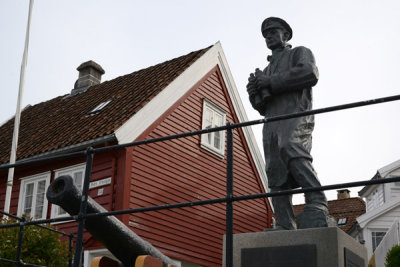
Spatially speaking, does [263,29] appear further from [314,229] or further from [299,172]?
[314,229]

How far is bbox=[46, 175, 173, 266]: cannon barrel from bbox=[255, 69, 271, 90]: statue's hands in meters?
1.70

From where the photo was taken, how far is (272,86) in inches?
205

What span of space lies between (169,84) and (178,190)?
8.60 feet

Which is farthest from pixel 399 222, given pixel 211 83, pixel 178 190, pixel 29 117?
pixel 29 117

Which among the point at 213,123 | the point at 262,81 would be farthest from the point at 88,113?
the point at 262,81

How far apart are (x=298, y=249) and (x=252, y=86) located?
161cm

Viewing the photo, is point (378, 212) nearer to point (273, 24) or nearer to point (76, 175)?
point (76, 175)

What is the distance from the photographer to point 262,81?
5258 mm

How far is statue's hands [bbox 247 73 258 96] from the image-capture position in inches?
210

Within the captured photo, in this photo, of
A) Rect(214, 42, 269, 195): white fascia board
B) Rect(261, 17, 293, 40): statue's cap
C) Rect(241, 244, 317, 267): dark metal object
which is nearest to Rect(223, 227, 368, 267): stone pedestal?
Rect(241, 244, 317, 267): dark metal object

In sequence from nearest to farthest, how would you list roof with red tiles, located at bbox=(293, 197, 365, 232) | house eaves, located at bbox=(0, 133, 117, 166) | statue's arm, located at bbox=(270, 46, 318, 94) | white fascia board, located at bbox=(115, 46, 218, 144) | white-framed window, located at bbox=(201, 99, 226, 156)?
1. statue's arm, located at bbox=(270, 46, 318, 94)
2. house eaves, located at bbox=(0, 133, 117, 166)
3. white fascia board, located at bbox=(115, 46, 218, 144)
4. white-framed window, located at bbox=(201, 99, 226, 156)
5. roof with red tiles, located at bbox=(293, 197, 365, 232)

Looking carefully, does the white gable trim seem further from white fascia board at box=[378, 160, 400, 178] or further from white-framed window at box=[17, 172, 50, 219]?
white fascia board at box=[378, 160, 400, 178]

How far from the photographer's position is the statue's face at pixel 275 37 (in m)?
5.49

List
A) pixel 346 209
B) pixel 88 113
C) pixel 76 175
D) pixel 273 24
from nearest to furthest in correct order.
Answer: pixel 273 24
pixel 76 175
pixel 88 113
pixel 346 209
